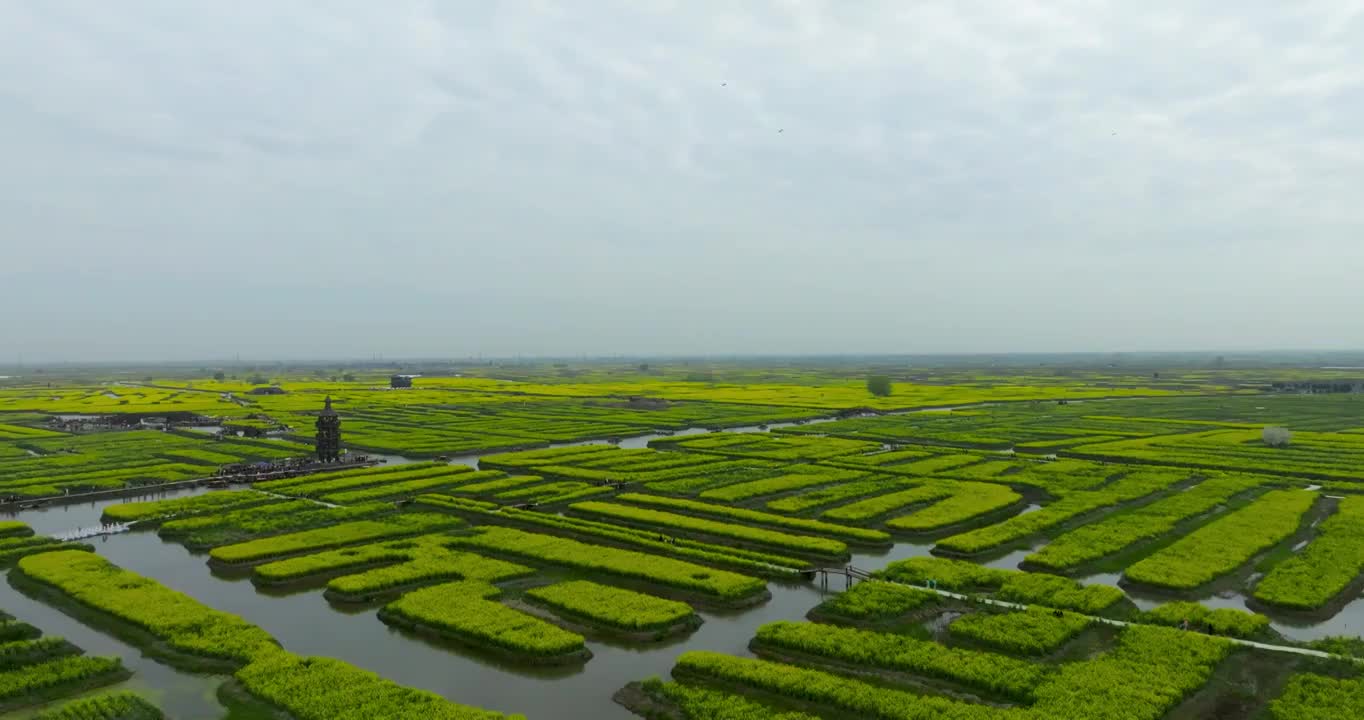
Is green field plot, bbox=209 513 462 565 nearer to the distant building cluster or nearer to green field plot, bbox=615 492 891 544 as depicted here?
green field plot, bbox=615 492 891 544

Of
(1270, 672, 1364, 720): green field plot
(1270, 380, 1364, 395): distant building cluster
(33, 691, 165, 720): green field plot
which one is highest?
(1270, 380, 1364, 395): distant building cluster

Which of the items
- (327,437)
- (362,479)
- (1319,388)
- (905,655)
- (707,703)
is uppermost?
(327,437)

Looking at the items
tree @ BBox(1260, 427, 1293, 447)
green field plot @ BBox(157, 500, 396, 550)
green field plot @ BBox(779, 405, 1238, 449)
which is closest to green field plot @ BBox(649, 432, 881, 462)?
green field plot @ BBox(779, 405, 1238, 449)

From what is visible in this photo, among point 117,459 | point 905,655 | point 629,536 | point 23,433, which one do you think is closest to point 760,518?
point 629,536

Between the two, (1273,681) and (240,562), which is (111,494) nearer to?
(240,562)

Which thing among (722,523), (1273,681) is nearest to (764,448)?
(722,523)

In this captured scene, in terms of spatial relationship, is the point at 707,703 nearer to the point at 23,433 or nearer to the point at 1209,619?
the point at 1209,619
